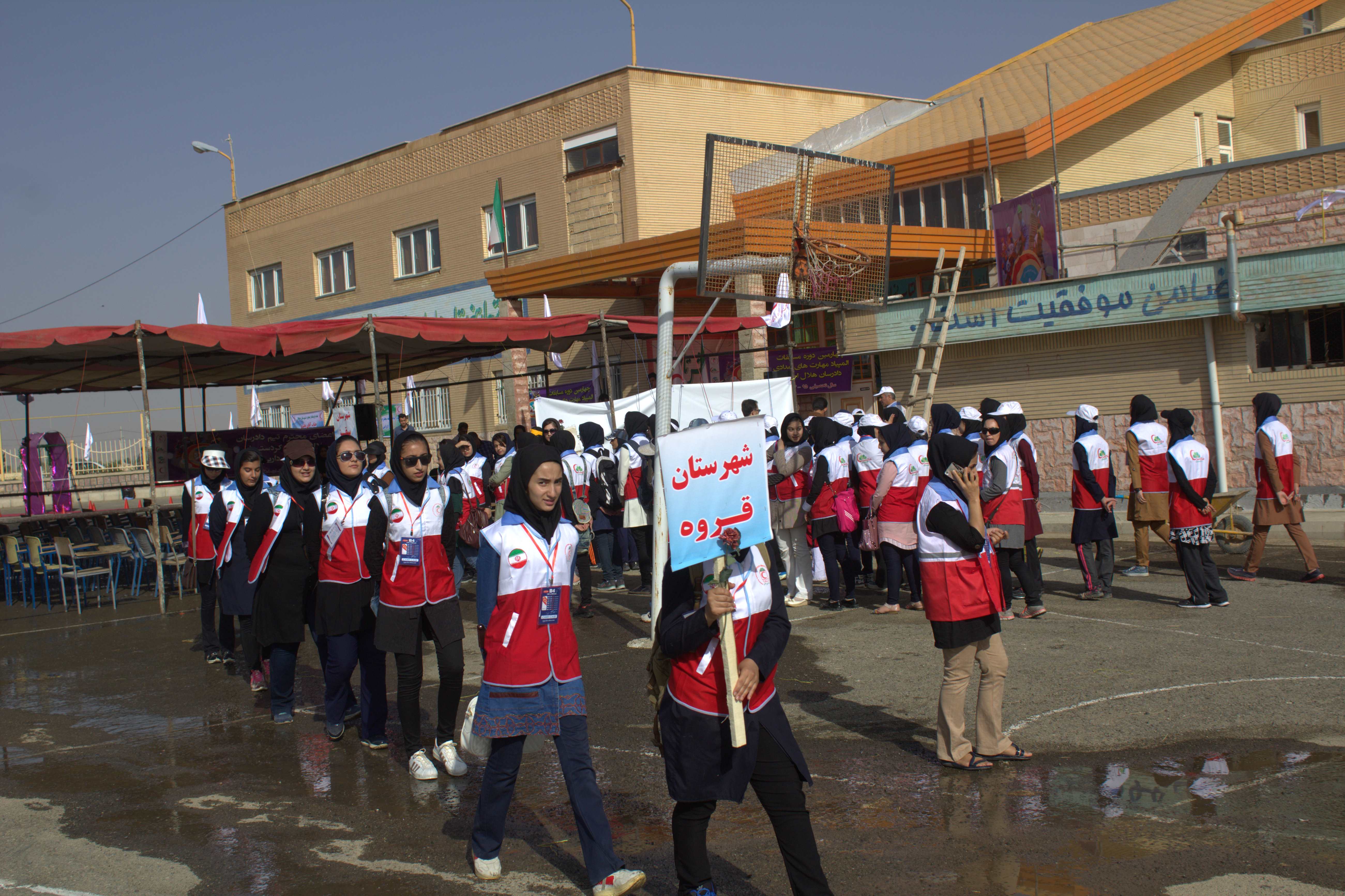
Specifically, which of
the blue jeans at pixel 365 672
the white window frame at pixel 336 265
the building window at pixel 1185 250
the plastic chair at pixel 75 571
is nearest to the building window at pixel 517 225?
the white window frame at pixel 336 265

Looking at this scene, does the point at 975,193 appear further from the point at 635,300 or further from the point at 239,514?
the point at 239,514

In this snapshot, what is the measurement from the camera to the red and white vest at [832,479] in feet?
32.4

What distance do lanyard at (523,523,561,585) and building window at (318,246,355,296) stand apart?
29.7 metres

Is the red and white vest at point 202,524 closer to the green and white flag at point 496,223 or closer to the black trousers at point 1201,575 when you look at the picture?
the black trousers at point 1201,575

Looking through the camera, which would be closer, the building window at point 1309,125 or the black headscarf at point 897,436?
the black headscarf at point 897,436

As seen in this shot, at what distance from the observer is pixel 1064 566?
1175cm

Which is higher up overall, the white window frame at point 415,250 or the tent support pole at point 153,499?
the white window frame at point 415,250

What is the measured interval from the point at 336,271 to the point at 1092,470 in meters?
28.0

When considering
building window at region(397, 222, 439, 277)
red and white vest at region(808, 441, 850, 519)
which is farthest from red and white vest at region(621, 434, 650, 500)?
building window at region(397, 222, 439, 277)

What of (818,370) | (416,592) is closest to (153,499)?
(416,592)

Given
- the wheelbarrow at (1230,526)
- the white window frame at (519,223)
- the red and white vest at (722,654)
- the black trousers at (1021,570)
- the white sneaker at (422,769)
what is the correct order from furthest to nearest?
the white window frame at (519,223), the wheelbarrow at (1230,526), the black trousers at (1021,570), the white sneaker at (422,769), the red and white vest at (722,654)

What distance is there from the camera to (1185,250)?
1727 cm

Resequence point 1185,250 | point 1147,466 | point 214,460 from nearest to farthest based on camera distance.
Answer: point 214,460 < point 1147,466 < point 1185,250

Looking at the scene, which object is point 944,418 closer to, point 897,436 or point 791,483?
point 897,436
